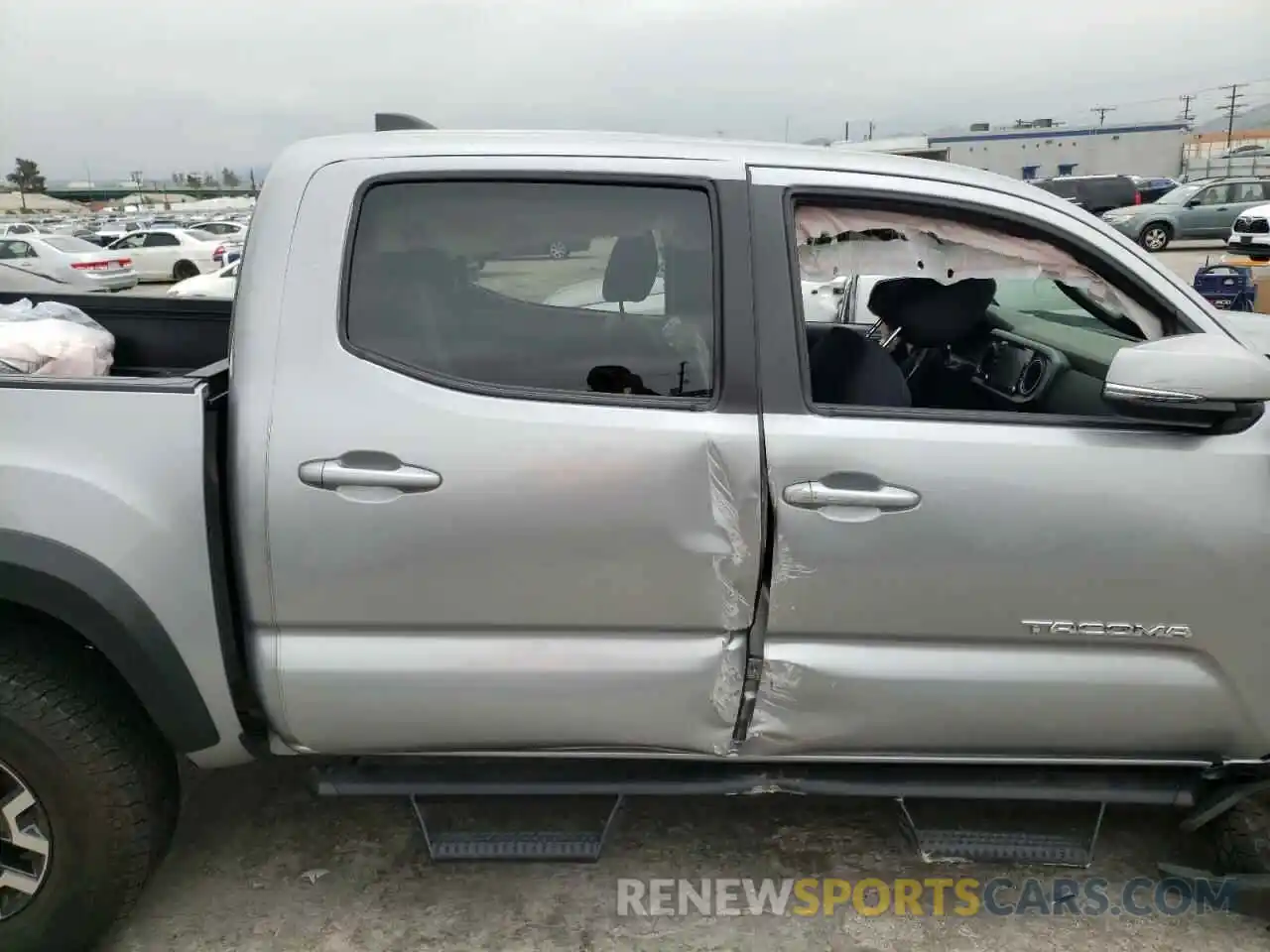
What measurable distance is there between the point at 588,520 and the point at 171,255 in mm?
25918

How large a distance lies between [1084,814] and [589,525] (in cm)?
188

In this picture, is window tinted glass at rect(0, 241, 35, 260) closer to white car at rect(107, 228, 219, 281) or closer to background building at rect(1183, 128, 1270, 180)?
white car at rect(107, 228, 219, 281)

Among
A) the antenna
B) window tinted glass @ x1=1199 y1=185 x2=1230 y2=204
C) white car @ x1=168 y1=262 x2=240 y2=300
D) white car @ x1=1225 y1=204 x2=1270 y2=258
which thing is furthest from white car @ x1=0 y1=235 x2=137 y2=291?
window tinted glass @ x1=1199 y1=185 x2=1230 y2=204

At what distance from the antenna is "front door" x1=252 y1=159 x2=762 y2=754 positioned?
0.41m

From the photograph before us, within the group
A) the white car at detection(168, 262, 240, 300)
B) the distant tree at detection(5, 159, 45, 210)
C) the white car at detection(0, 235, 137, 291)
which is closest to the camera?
the white car at detection(168, 262, 240, 300)

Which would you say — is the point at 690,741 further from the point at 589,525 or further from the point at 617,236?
the point at 617,236

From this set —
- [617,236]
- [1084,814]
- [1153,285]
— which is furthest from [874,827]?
[617,236]

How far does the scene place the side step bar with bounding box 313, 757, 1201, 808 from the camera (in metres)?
2.29

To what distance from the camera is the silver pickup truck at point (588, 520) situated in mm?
1997

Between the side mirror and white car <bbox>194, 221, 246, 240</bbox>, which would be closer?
the side mirror

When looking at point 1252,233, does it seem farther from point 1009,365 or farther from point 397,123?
point 397,123

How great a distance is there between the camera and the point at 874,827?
2.78 metres

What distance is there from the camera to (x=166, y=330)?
3.40 m

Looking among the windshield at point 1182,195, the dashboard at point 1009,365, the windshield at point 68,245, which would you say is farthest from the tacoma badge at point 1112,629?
the windshield at point 1182,195
